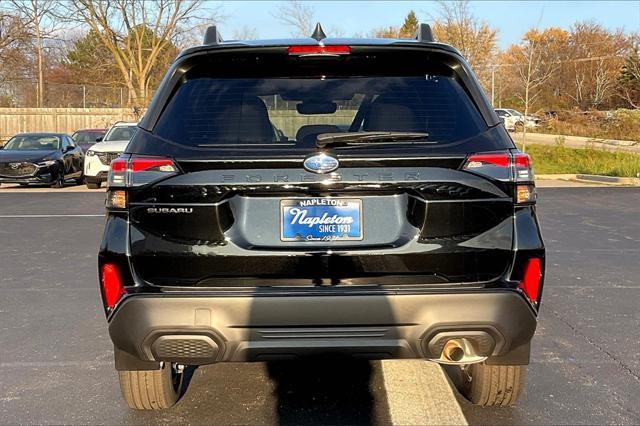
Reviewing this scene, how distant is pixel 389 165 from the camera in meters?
2.83

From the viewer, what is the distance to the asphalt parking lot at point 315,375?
3539 mm

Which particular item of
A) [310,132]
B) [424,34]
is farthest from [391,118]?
[424,34]

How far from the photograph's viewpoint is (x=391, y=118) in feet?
9.98

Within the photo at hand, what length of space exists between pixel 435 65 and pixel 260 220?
1.13 m

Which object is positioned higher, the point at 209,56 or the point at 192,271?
the point at 209,56

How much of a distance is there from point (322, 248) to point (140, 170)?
2.79 ft

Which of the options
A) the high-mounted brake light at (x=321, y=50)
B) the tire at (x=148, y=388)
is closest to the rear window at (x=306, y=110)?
the high-mounted brake light at (x=321, y=50)

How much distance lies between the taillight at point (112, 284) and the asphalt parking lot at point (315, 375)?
2.93 ft

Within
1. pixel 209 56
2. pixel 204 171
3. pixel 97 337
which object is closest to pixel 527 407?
pixel 204 171

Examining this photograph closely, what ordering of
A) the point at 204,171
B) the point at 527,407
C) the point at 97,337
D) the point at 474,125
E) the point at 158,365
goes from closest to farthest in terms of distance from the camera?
the point at 204,171
the point at 474,125
the point at 158,365
the point at 527,407
the point at 97,337

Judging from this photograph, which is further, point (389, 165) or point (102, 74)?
point (102, 74)

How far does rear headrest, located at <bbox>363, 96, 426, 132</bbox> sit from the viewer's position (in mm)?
2998

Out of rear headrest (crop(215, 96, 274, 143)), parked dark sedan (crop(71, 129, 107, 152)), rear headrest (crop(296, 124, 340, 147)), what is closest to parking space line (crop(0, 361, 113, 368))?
rear headrest (crop(215, 96, 274, 143))

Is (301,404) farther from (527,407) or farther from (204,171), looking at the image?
(204,171)
